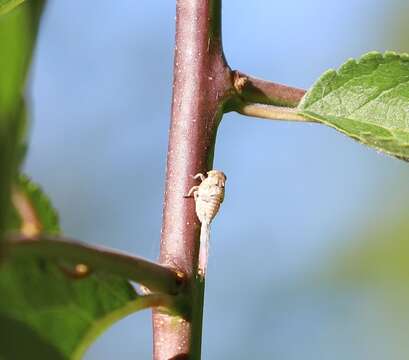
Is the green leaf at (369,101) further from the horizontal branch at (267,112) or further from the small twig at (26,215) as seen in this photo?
the small twig at (26,215)

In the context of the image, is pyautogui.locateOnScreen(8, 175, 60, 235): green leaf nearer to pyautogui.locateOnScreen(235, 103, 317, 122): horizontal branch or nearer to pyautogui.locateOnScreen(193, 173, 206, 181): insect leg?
pyautogui.locateOnScreen(193, 173, 206, 181): insect leg

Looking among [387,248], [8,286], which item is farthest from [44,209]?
[387,248]

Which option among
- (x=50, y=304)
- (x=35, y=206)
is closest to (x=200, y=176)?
(x=35, y=206)

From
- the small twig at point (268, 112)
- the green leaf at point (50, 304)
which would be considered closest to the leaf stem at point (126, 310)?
the green leaf at point (50, 304)

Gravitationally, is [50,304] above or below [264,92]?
below

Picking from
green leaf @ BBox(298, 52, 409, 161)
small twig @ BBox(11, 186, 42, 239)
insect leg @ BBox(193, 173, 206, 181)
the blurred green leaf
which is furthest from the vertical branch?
the blurred green leaf

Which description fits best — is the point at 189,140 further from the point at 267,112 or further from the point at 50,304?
the point at 50,304

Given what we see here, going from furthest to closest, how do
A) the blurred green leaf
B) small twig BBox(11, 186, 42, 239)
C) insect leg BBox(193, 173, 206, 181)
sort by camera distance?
insect leg BBox(193, 173, 206, 181), small twig BBox(11, 186, 42, 239), the blurred green leaf
